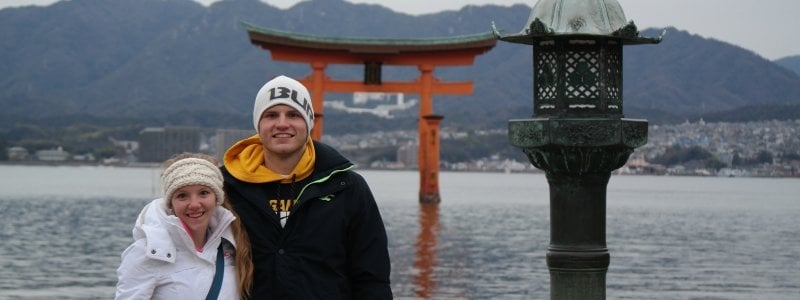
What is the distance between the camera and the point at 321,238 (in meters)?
3.30

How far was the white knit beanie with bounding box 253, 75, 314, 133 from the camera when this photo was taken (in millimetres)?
3404

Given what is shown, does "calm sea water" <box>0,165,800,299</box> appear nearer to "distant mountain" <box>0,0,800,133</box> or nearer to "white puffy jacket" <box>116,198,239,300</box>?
"white puffy jacket" <box>116,198,239,300</box>

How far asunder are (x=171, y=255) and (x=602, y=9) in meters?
1.88

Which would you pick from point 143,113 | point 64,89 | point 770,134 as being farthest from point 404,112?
point 770,134

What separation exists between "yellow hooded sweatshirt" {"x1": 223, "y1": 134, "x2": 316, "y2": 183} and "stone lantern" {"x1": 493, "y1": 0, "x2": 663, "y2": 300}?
1.00 meters

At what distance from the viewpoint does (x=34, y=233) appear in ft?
79.9

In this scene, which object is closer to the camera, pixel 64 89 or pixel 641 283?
pixel 641 283

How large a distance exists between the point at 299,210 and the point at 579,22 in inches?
56.1

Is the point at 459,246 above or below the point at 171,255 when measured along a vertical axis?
below

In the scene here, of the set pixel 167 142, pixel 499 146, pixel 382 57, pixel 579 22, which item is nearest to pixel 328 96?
pixel 499 146

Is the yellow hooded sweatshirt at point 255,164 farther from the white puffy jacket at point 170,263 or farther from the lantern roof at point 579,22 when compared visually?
the lantern roof at point 579,22

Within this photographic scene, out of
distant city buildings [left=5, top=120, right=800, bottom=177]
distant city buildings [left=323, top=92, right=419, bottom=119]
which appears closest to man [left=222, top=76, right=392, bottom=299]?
distant city buildings [left=5, top=120, right=800, bottom=177]

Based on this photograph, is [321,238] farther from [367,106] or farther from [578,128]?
[367,106]

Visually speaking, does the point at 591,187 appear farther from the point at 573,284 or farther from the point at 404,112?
the point at 404,112
